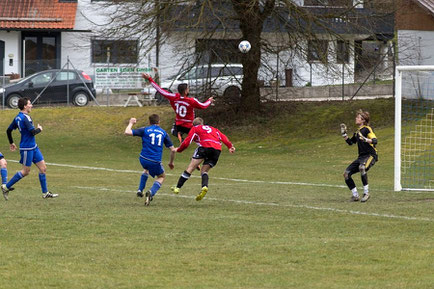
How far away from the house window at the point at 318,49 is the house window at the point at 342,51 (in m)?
0.77

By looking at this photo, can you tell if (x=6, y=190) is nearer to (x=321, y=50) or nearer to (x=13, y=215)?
(x=13, y=215)


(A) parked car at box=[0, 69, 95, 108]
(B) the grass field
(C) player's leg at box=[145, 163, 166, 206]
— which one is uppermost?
(A) parked car at box=[0, 69, 95, 108]

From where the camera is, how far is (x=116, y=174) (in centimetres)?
2528

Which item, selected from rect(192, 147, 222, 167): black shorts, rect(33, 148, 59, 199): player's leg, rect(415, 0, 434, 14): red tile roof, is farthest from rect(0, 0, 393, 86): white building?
rect(192, 147, 222, 167): black shorts

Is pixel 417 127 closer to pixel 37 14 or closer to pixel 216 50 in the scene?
pixel 216 50

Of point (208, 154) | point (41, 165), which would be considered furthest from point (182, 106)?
point (41, 165)

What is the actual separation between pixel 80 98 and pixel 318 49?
14186 millimetres

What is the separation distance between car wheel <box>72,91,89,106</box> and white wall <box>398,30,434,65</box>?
15312mm

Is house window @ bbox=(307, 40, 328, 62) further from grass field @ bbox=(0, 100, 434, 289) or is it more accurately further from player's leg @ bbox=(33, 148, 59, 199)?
player's leg @ bbox=(33, 148, 59, 199)

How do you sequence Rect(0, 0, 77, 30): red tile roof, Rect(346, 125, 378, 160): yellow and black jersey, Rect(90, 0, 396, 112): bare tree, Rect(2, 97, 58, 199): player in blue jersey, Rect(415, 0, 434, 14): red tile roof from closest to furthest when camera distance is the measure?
1. Rect(346, 125, 378, 160): yellow and black jersey
2. Rect(2, 97, 58, 199): player in blue jersey
3. Rect(90, 0, 396, 112): bare tree
4. Rect(415, 0, 434, 14): red tile roof
5. Rect(0, 0, 77, 30): red tile roof

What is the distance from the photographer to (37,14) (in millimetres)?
51125

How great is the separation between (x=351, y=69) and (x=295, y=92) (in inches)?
264

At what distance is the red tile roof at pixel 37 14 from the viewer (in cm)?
5019

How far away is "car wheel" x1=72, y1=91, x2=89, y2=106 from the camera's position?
139 ft
